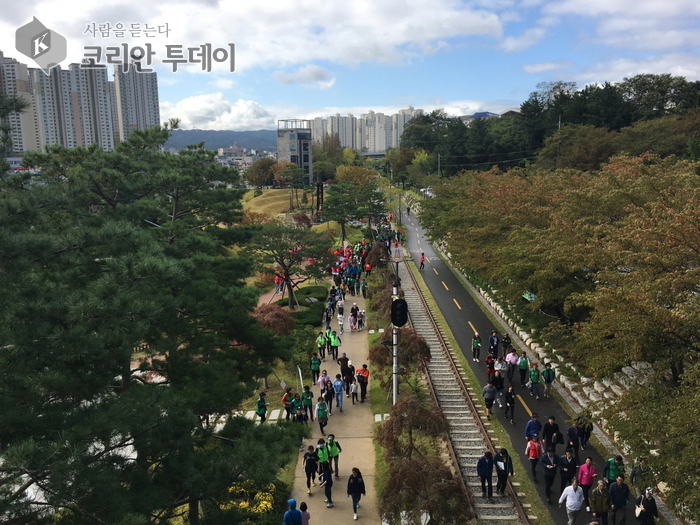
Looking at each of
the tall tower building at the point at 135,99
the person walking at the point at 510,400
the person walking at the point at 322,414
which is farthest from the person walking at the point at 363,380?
the tall tower building at the point at 135,99

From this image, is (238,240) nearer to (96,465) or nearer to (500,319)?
(96,465)

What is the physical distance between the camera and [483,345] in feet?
72.5

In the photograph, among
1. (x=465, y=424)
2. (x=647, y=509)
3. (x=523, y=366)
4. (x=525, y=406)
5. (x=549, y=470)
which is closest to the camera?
(x=647, y=509)

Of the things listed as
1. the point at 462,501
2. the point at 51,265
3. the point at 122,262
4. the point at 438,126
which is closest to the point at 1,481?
the point at 122,262

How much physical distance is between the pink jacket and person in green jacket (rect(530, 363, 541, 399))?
5.34 meters

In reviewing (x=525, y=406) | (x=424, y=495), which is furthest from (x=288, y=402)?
(x=525, y=406)

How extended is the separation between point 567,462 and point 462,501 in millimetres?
3455

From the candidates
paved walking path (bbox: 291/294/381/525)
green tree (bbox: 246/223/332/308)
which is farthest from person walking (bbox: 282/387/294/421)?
green tree (bbox: 246/223/332/308)

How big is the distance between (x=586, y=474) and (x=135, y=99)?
122m

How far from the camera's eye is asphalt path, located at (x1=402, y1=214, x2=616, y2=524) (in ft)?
41.5

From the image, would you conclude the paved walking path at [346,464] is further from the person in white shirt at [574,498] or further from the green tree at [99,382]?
the person in white shirt at [574,498]

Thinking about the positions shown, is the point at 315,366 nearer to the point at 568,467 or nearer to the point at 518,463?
the point at 518,463

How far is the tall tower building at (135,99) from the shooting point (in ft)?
343

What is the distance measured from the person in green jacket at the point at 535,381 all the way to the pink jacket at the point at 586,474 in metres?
5.34
